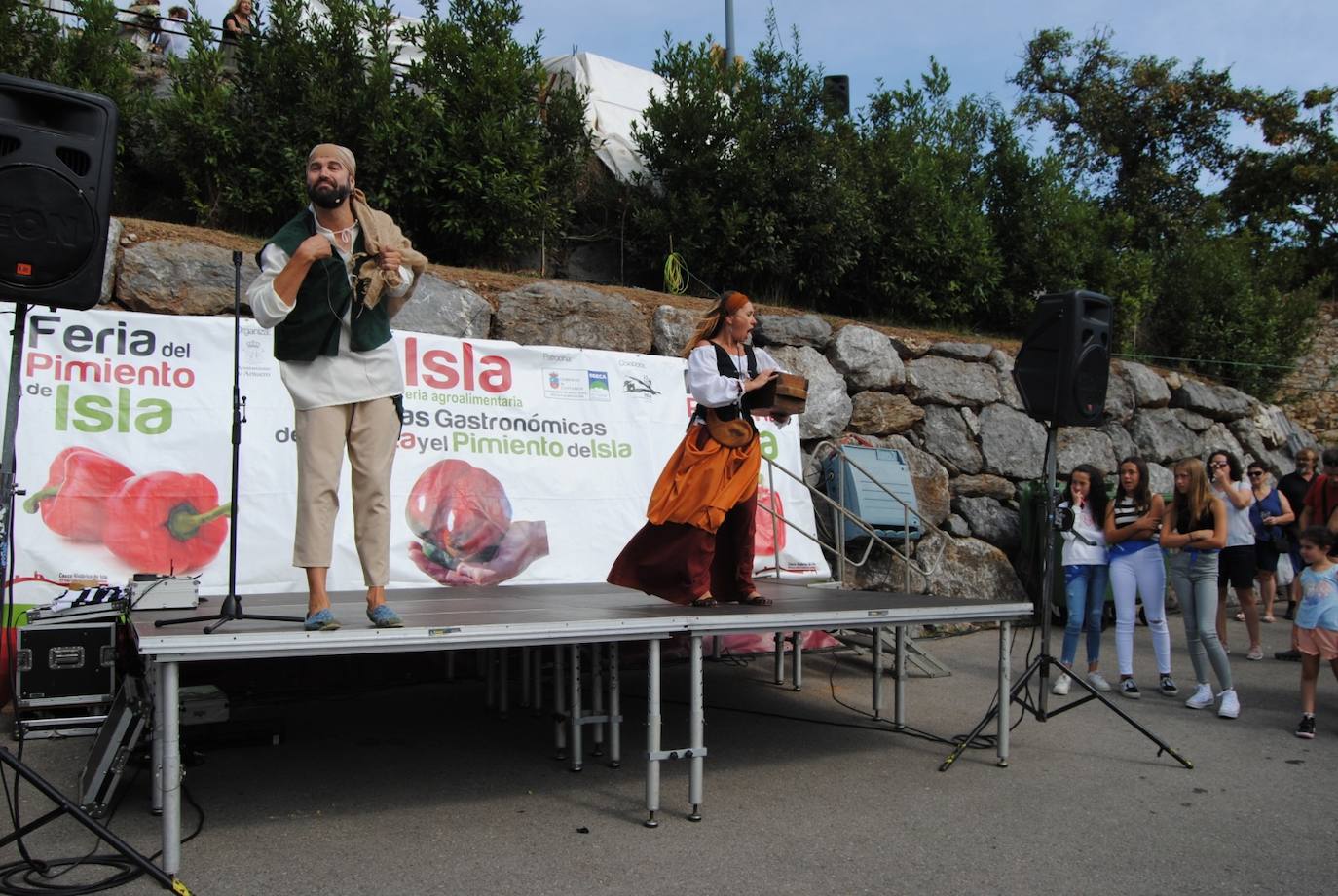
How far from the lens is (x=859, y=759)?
5234 mm

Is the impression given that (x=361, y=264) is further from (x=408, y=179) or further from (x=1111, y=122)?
(x=1111, y=122)

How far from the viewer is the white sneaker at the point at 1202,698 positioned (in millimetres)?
6309

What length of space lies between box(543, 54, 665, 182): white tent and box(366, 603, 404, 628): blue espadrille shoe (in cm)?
790

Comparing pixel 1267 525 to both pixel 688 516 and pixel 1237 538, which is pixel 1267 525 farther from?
pixel 688 516

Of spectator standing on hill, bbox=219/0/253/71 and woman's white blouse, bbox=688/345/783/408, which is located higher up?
spectator standing on hill, bbox=219/0/253/71

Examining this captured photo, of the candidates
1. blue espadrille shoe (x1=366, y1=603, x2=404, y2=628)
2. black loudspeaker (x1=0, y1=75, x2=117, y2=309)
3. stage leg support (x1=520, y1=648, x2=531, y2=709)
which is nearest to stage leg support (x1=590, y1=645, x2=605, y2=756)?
Answer: stage leg support (x1=520, y1=648, x2=531, y2=709)

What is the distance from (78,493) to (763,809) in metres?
4.11

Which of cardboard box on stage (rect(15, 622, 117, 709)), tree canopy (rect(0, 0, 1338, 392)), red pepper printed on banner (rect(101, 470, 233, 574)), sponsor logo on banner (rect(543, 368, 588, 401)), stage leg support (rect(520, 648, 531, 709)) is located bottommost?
stage leg support (rect(520, 648, 531, 709))

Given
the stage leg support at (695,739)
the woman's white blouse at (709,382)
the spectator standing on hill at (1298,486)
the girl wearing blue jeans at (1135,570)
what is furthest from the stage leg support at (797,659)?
the spectator standing on hill at (1298,486)

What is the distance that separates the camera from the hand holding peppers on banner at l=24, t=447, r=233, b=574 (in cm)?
572

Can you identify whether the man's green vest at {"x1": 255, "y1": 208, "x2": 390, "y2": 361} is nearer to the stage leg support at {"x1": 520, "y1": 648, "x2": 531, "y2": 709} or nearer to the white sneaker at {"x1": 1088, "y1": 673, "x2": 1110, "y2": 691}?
the stage leg support at {"x1": 520, "y1": 648, "x2": 531, "y2": 709}

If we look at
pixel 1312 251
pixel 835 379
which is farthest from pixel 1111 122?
pixel 835 379

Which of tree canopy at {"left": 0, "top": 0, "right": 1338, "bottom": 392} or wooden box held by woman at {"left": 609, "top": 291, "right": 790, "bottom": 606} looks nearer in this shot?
wooden box held by woman at {"left": 609, "top": 291, "right": 790, "bottom": 606}

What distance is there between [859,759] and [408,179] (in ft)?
20.6
